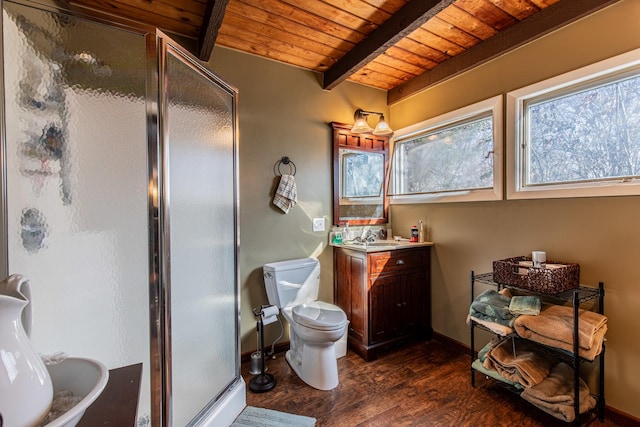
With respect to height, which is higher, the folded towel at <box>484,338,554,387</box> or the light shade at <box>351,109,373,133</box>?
the light shade at <box>351,109,373,133</box>

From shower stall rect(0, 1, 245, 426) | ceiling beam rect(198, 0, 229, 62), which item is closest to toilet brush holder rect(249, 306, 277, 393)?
shower stall rect(0, 1, 245, 426)

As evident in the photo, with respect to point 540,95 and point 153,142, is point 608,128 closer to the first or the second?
point 540,95

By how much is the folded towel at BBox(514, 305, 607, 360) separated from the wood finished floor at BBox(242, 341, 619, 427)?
0.47 metres

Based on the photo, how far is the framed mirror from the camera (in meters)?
2.72

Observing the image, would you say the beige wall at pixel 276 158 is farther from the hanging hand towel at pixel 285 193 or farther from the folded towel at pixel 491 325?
the folded towel at pixel 491 325

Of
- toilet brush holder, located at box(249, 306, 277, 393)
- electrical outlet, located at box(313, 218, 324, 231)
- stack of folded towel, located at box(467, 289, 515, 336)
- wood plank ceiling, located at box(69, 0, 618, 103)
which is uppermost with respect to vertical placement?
wood plank ceiling, located at box(69, 0, 618, 103)

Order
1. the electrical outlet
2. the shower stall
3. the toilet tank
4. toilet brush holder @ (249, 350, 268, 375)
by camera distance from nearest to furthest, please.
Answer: the shower stall
toilet brush holder @ (249, 350, 268, 375)
the toilet tank
the electrical outlet

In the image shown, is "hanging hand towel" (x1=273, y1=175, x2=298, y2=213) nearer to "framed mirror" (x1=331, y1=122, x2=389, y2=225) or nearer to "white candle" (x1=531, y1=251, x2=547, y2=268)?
"framed mirror" (x1=331, y1=122, x2=389, y2=225)

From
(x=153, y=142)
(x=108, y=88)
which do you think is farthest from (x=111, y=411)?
(x=108, y=88)

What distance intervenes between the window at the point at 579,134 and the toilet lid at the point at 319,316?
147 centimetres

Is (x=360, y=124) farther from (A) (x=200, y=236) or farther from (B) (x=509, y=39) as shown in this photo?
(A) (x=200, y=236)

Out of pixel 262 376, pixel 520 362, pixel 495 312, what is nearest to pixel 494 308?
pixel 495 312

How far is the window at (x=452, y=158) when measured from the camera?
2.18 metres

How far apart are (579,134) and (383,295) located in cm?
168
